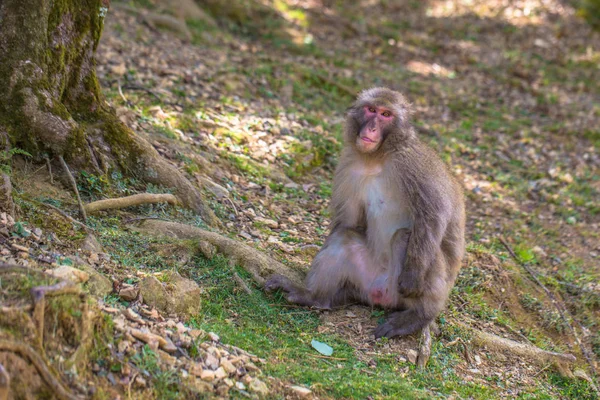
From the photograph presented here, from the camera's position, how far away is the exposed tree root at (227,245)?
499cm

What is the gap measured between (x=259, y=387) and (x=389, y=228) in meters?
1.75

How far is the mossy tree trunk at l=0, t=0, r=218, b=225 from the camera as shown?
15.4ft

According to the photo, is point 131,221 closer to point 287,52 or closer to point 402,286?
point 402,286

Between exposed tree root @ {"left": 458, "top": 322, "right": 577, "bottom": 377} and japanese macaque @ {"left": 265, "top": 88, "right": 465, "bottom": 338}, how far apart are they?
451mm

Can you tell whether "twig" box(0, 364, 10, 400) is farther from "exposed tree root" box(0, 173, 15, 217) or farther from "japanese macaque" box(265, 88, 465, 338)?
"japanese macaque" box(265, 88, 465, 338)

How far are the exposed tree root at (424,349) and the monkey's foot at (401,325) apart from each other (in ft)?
0.17

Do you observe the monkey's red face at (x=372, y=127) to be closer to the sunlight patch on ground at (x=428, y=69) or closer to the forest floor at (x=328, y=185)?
the forest floor at (x=328, y=185)

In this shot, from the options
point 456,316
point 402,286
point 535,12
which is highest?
point 535,12

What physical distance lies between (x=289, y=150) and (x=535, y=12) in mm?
9182

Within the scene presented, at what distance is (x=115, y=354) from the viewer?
3.37m

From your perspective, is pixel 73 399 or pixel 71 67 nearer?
pixel 73 399

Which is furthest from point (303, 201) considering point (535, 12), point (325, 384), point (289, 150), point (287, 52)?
point (535, 12)

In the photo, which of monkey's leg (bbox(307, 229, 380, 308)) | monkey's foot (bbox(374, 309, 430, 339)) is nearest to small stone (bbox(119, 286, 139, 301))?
monkey's leg (bbox(307, 229, 380, 308))

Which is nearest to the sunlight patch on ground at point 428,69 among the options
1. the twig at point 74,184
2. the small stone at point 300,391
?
the twig at point 74,184
